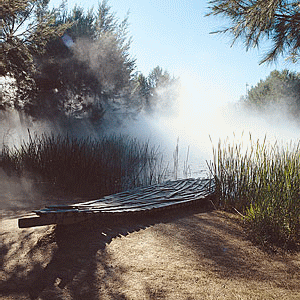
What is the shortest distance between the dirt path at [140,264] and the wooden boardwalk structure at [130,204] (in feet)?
0.34

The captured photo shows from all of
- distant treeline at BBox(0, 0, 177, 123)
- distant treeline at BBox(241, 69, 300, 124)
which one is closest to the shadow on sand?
distant treeline at BBox(0, 0, 177, 123)

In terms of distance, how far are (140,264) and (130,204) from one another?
98 cm

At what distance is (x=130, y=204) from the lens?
2.67 metres

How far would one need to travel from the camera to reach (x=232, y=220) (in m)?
2.68

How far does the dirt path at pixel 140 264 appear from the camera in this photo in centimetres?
146

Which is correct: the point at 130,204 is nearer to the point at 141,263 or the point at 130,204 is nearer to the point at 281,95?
the point at 141,263

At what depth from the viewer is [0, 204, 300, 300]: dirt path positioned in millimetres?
1459

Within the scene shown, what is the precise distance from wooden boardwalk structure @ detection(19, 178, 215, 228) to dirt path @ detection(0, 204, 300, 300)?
102mm

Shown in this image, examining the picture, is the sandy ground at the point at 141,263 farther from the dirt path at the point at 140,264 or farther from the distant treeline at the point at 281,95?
the distant treeline at the point at 281,95

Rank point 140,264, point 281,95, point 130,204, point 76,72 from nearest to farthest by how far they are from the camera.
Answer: point 140,264 → point 130,204 → point 76,72 → point 281,95

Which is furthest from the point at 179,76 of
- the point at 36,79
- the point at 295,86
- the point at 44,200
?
the point at 44,200

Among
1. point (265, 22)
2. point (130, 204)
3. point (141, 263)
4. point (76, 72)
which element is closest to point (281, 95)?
point (76, 72)

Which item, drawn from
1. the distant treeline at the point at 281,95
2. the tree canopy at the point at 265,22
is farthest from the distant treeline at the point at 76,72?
the distant treeline at the point at 281,95

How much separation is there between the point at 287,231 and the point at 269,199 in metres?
0.26
